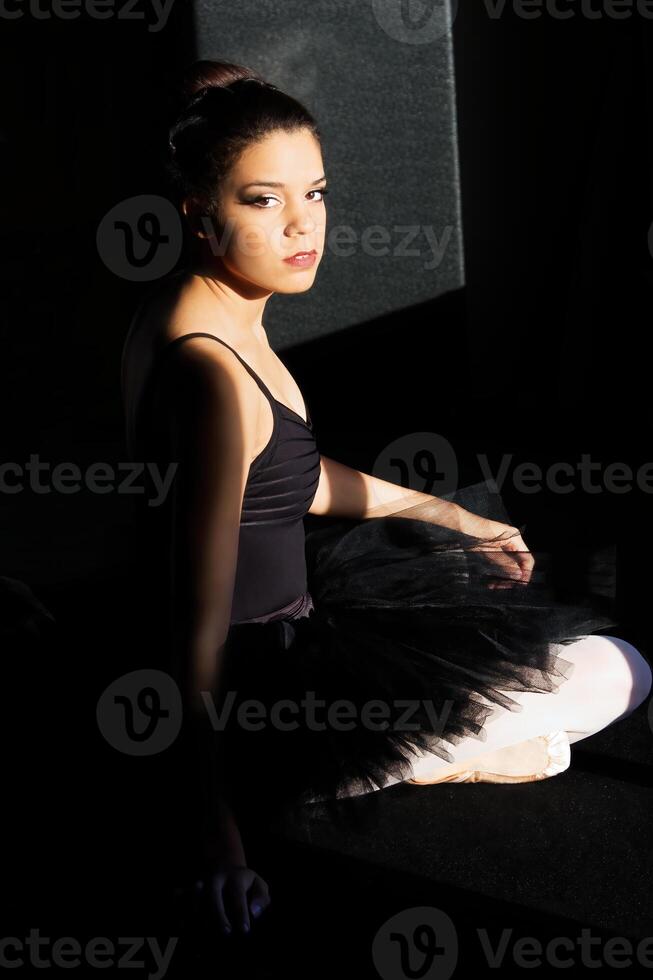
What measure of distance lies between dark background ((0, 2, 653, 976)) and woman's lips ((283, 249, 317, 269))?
163cm

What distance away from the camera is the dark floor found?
1.37 metres

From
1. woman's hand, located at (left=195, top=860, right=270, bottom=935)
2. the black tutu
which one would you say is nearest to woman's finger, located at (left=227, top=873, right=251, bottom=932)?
woman's hand, located at (left=195, top=860, right=270, bottom=935)

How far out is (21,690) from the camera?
4.62 ft

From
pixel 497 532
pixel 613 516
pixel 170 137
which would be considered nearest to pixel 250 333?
pixel 170 137

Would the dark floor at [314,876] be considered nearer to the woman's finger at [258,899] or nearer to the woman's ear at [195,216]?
the woman's finger at [258,899]

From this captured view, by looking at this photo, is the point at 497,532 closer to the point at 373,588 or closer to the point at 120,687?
the point at 373,588

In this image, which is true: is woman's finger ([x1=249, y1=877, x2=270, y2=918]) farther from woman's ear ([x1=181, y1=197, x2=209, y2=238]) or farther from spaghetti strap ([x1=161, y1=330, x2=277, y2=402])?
woman's ear ([x1=181, y1=197, x2=209, y2=238])

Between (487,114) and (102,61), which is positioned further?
(487,114)

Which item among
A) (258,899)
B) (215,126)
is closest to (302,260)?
(215,126)

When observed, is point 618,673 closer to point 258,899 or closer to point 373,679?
point 373,679

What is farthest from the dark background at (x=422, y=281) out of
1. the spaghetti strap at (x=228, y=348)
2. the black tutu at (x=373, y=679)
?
the spaghetti strap at (x=228, y=348)

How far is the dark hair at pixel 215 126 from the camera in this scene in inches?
49.1

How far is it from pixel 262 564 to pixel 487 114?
274 cm

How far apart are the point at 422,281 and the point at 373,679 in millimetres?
2262
